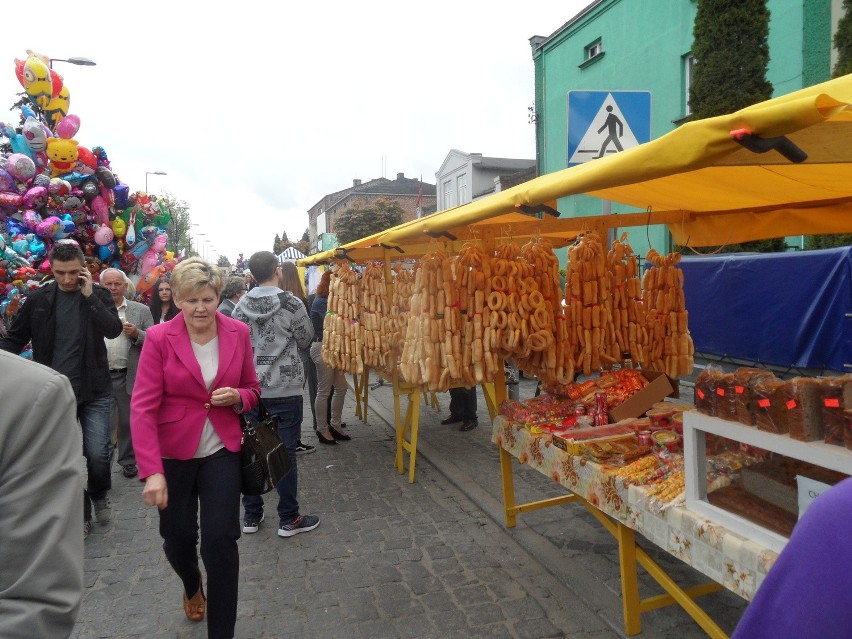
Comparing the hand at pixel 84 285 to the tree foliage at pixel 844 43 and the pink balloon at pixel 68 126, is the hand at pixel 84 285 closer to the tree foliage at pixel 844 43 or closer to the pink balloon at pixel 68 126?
the pink balloon at pixel 68 126

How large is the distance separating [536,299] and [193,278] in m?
2.20

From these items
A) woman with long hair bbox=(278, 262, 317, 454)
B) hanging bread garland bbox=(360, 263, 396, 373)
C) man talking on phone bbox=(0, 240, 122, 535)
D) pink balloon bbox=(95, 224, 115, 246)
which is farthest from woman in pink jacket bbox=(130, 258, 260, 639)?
pink balloon bbox=(95, 224, 115, 246)

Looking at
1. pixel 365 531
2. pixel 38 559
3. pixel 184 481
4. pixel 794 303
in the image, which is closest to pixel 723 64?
pixel 794 303

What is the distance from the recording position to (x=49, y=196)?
8938 millimetres

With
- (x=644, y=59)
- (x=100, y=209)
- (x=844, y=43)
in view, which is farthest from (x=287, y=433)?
(x=644, y=59)

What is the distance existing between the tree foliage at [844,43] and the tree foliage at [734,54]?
1124 mm

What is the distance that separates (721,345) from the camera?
9.91 meters

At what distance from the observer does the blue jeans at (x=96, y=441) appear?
4.51 metres

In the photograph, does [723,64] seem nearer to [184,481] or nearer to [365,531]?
[365,531]

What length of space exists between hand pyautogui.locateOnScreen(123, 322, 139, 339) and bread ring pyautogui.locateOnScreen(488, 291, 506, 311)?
133 inches

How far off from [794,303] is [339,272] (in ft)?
20.9

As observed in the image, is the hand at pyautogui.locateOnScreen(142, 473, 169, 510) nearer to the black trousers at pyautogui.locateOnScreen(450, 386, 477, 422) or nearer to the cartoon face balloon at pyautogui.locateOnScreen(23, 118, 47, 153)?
the black trousers at pyautogui.locateOnScreen(450, 386, 477, 422)

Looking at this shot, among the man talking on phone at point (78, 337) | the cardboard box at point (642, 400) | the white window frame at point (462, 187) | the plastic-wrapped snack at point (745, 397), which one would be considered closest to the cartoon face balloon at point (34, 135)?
the man talking on phone at point (78, 337)

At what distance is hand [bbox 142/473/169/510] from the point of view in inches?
106
